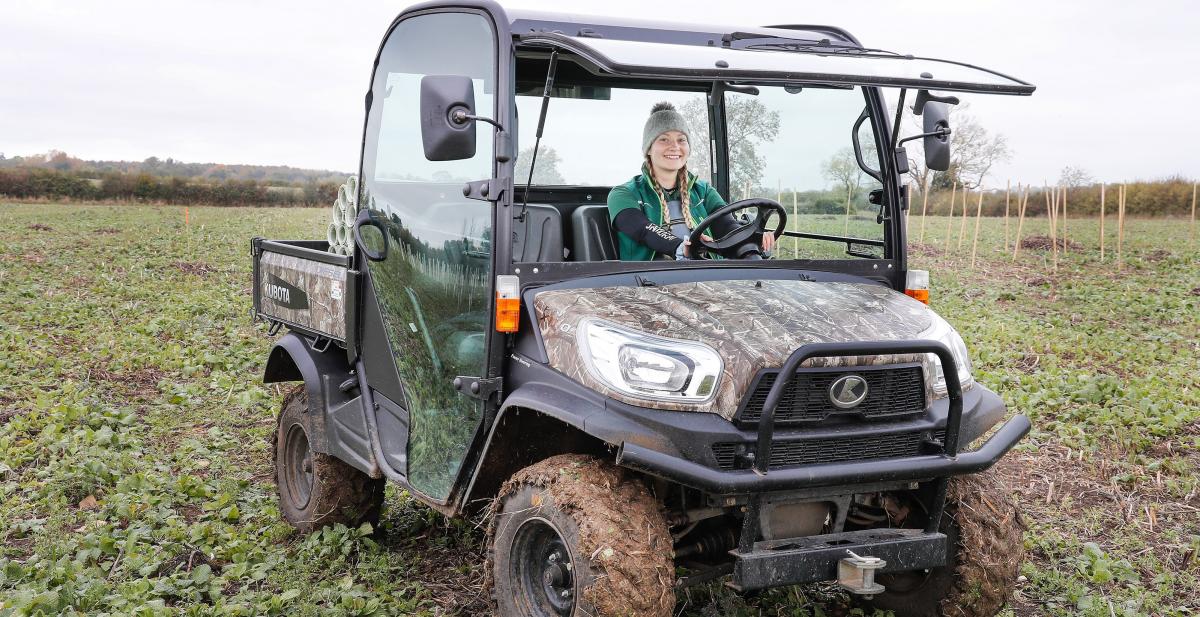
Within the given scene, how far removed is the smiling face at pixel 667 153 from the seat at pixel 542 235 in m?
0.52

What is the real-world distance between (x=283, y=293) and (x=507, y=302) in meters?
2.61

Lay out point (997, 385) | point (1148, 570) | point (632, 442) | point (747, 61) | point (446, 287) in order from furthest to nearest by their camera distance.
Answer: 1. point (997, 385)
2. point (1148, 570)
3. point (446, 287)
4. point (747, 61)
5. point (632, 442)

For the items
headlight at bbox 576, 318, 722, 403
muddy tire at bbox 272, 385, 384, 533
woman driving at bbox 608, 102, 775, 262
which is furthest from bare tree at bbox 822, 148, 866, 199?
muddy tire at bbox 272, 385, 384, 533

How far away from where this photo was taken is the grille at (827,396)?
3.52 metres

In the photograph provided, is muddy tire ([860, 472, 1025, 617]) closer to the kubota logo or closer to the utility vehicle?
the utility vehicle

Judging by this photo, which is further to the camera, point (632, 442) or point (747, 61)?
point (747, 61)

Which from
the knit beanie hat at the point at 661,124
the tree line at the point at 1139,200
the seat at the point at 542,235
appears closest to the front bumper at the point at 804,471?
the seat at the point at 542,235

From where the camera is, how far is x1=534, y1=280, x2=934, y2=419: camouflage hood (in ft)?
11.5

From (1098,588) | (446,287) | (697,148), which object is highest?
(697,148)

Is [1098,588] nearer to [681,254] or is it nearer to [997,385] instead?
[681,254]

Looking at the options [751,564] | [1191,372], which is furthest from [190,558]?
[1191,372]

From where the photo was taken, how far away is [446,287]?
452cm

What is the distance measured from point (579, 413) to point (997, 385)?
20.1 feet

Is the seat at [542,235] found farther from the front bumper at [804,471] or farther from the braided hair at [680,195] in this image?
the front bumper at [804,471]
